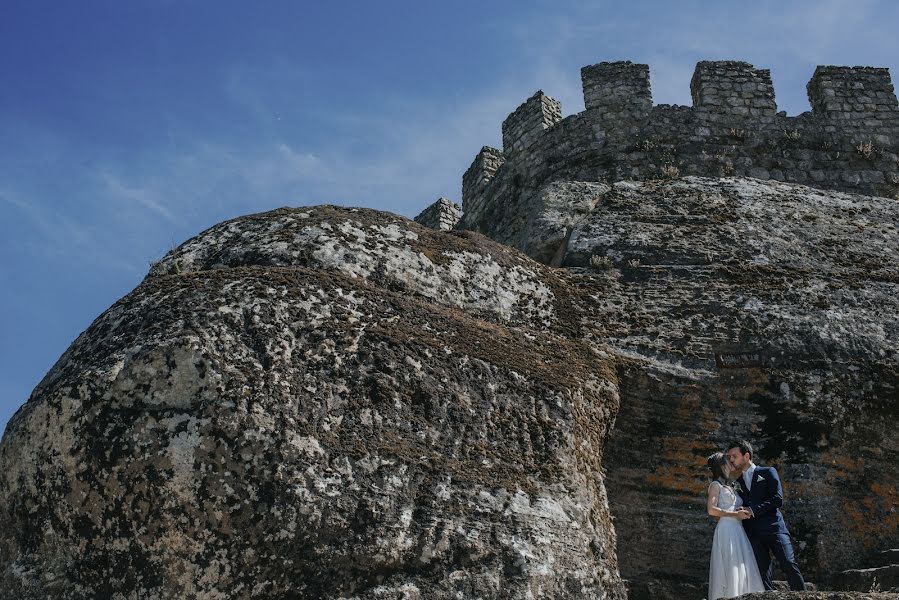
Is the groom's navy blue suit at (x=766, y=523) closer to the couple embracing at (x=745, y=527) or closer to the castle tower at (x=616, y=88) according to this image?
the couple embracing at (x=745, y=527)

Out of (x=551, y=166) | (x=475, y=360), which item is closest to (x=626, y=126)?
(x=551, y=166)

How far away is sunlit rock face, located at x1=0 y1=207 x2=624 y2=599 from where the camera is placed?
6164mm

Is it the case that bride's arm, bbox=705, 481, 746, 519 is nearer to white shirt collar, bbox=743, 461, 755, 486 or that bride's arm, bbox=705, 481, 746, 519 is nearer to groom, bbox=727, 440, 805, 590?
groom, bbox=727, 440, 805, 590

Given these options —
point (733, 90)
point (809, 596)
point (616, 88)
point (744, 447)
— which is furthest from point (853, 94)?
point (809, 596)

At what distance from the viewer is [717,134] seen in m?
15.0

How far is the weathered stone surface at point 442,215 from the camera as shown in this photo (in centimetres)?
1775

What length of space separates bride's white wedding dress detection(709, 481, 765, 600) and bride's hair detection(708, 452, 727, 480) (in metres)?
0.11

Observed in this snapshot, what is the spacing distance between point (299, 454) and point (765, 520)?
10.5 feet

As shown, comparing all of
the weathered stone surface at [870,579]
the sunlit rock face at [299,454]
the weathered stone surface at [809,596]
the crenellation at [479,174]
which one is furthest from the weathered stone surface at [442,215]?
the weathered stone surface at [809,596]

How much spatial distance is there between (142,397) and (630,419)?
352 cm

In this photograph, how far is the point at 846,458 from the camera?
8.44 meters

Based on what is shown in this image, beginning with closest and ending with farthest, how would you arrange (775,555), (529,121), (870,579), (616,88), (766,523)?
(775,555)
(766,523)
(870,579)
(616,88)
(529,121)

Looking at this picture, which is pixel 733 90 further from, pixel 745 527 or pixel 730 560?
pixel 730 560

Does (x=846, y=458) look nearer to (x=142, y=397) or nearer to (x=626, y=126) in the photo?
(x=142, y=397)
